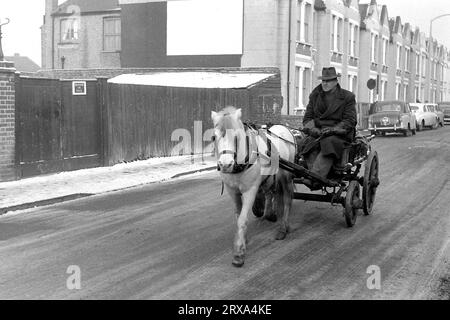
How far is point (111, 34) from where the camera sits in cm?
3931

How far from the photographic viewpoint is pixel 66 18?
1636 inches

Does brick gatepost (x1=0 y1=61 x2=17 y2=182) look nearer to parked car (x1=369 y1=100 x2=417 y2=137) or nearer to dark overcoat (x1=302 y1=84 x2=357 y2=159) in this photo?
dark overcoat (x1=302 y1=84 x2=357 y2=159)

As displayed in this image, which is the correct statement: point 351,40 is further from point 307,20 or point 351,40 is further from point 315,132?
point 315,132

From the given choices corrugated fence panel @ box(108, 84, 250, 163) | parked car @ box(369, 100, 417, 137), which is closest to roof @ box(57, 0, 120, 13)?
parked car @ box(369, 100, 417, 137)

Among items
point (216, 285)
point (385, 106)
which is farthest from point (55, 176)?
point (385, 106)

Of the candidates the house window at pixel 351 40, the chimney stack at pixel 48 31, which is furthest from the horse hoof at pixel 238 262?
the chimney stack at pixel 48 31

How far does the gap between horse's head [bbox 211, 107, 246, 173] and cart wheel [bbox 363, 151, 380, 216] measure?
3.41 meters

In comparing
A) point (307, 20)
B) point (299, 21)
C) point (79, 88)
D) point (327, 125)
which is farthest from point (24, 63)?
point (327, 125)

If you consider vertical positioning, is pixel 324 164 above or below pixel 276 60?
below

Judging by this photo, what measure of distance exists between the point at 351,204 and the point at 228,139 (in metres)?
2.90

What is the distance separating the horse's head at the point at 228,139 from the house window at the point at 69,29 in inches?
1454

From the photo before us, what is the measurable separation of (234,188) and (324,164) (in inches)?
81.6

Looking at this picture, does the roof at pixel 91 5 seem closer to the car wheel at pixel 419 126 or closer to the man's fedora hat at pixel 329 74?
the car wheel at pixel 419 126
